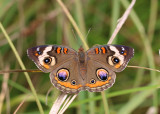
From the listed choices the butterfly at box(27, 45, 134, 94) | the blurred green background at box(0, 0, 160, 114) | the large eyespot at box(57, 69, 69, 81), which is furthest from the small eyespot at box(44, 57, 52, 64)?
the blurred green background at box(0, 0, 160, 114)

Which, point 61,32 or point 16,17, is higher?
point 16,17

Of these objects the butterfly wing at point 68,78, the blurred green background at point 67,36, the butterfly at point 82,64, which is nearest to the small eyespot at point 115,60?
the butterfly at point 82,64

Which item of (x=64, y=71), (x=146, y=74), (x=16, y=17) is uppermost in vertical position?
(x=16, y=17)

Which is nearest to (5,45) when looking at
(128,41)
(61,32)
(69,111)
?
(61,32)

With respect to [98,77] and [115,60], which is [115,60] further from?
[98,77]

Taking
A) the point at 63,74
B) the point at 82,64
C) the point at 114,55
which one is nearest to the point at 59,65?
the point at 63,74

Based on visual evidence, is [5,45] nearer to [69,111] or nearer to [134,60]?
[69,111]
